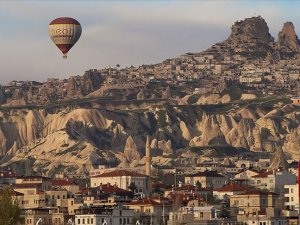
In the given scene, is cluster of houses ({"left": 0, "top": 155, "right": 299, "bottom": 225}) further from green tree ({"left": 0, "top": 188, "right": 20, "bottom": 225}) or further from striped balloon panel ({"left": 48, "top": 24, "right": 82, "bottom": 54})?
green tree ({"left": 0, "top": 188, "right": 20, "bottom": 225})

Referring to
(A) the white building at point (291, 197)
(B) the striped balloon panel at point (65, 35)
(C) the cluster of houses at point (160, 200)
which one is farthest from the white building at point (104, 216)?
(B) the striped balloon panel at point (65, 35)

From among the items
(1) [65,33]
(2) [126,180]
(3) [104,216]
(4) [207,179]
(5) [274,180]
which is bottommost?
(3) [104,216]

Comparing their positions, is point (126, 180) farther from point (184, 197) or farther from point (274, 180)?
point (184, 197)

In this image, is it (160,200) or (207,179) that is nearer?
(160,200)

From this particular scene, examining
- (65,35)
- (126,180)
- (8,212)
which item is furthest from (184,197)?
(8,212)

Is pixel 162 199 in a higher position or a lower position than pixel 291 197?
lower

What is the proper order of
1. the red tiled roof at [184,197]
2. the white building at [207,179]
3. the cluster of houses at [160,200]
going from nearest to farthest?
the cluster of houses at [160,200], the red tiled roof at [184,197], the white building at [207,179]

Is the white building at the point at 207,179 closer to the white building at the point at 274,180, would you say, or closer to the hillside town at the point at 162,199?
the hillside town at the point at 162,199
